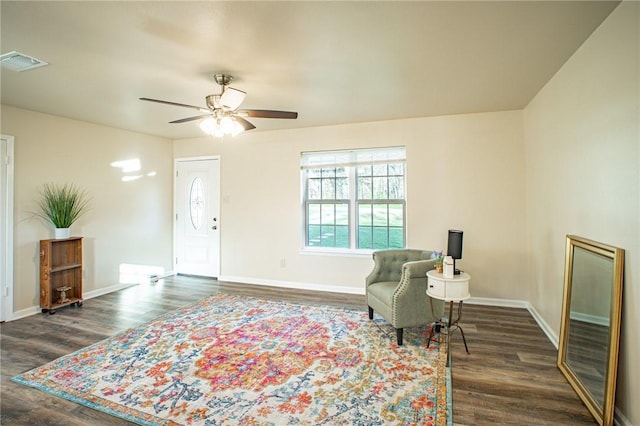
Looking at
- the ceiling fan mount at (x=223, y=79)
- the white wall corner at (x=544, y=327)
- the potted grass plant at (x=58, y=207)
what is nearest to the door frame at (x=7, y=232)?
the potted grass plant at (x=58, y=207)

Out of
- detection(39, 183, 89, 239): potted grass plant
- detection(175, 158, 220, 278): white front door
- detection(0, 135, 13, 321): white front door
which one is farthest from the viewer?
detection(175, 158, 220, 278): white front door

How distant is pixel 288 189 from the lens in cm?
497

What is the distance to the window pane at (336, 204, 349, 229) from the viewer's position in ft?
15.8

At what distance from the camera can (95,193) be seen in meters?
4.55

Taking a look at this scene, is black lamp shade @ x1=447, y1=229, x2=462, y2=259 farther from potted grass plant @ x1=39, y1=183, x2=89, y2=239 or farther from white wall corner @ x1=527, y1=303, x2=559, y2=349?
potted grass plant @ x1=39, y1=183, x2=89, y2=239

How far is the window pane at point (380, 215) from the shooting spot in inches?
181

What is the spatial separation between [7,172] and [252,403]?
12.8ft

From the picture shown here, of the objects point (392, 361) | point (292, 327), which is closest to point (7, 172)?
point (292, 327)

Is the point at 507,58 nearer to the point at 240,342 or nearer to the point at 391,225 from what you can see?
the point at 391,225

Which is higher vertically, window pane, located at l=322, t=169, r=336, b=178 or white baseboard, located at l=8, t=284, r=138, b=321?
window pane, located at l=322, t=169, r=336, b=178

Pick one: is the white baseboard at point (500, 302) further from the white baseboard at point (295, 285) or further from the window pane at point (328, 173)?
the window pane at point (328, 173)

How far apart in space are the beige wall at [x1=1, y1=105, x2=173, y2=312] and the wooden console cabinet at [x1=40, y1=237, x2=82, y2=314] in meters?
0.16

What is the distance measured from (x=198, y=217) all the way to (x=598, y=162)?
5.43 metres

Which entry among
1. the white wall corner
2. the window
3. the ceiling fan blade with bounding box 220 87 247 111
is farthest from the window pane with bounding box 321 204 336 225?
the white wall corner
